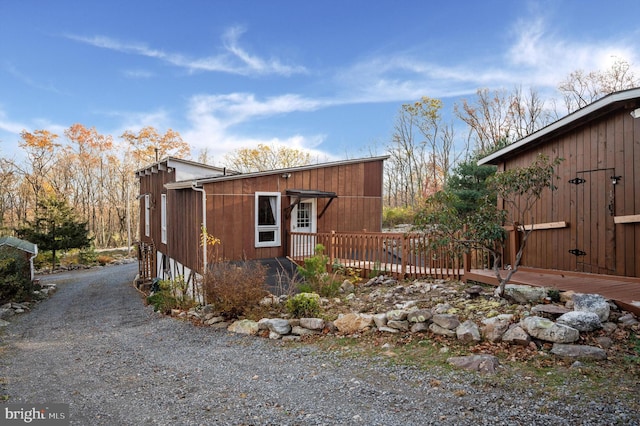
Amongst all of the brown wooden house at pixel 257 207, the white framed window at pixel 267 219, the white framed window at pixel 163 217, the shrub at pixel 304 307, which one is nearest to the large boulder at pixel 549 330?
the shrub at pixel 304 307

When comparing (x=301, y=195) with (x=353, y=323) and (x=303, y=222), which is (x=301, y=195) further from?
(x=353, y=323)

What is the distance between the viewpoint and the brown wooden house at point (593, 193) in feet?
19.1

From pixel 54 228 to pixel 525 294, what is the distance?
24.1 m

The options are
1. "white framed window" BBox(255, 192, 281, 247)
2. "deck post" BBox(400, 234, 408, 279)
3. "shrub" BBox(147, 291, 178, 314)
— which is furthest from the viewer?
"white framed window" BBox(255, 192, 281, 247)

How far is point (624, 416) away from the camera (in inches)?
115

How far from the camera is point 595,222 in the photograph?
6.32 meters

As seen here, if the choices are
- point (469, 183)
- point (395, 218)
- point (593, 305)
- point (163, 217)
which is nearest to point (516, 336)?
point (593, 305)

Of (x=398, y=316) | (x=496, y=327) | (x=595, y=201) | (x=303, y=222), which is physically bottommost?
(x=398, y=316)

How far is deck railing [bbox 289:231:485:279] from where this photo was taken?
26.1 feet

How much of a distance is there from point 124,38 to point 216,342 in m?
17.8

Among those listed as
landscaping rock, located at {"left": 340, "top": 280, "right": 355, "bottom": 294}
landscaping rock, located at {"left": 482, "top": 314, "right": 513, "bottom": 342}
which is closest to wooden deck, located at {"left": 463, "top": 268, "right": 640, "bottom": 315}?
landscaping rock, located at {"left": 482, "top": 314, "right": 513, "bottom": 342}

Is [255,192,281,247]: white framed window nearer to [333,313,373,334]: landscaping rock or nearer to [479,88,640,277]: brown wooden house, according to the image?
[333,313,373,334]: landscaping rock

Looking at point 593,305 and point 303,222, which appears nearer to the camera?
point 593,305

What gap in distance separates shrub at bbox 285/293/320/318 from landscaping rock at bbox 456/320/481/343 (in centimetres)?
253
